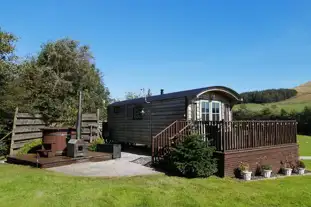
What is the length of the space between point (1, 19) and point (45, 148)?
842 centimetres

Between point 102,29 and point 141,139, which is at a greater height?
point 102,29

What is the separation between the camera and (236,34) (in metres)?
14.9

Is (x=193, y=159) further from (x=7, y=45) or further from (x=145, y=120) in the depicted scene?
(x=7, y=45)

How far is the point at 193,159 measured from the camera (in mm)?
7762

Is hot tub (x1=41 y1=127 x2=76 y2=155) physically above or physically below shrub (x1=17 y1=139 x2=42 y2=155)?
above

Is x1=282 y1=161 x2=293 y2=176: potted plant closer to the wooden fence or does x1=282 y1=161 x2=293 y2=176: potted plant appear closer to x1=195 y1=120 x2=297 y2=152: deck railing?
x1=195 y1=120 x2=297 y2=152: deck railing

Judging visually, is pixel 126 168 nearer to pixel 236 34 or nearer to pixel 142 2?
pixel 142 2

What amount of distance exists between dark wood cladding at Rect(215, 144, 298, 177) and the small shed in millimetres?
3007

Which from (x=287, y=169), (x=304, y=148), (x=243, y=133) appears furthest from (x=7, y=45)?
(x=304, y=148)

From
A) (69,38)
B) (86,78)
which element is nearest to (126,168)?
(86,78)

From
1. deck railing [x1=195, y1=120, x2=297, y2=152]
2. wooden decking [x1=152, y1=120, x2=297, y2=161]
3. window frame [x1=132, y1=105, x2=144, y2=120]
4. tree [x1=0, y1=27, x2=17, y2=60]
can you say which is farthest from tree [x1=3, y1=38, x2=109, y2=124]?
deck railing [x1=195, y1=120, x2=297, y2=152]

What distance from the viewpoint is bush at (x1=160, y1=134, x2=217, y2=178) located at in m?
7.61

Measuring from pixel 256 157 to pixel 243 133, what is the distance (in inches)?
39.3

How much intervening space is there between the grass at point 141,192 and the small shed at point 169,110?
13.9 feet
